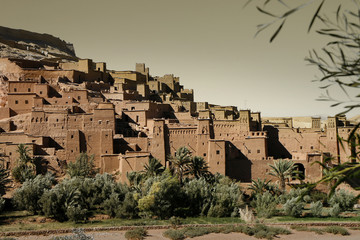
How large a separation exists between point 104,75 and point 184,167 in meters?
15.4

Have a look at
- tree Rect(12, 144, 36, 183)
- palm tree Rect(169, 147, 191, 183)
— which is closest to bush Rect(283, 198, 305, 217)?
palm tree Rect(169, 147, 191, 183)

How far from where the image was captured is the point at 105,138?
30422 millimetres

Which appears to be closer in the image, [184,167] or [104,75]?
[184,167]

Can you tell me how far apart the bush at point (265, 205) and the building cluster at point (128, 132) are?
8.45 feet

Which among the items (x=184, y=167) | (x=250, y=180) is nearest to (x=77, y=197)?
(x=184, y=167)

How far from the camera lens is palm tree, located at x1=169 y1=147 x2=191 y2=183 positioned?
28.7 metres

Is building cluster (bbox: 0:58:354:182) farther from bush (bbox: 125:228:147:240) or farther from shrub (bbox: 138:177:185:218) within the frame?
bush (bbox: 125:228:147:240)

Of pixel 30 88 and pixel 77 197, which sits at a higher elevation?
pixel 30 88

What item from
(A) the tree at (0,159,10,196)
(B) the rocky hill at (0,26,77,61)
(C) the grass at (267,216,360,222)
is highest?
(B) the rocky hill at (0,26,77,61)

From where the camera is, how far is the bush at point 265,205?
27.4 m

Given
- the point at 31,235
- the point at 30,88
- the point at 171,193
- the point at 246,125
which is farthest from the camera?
the point at 30,88

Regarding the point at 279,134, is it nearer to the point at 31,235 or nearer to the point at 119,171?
the point at 119,171

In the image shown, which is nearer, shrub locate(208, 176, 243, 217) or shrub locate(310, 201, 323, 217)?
shrub locate(208, 176, 243, 217)

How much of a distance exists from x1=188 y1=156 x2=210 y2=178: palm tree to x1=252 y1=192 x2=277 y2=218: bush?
3.82m
